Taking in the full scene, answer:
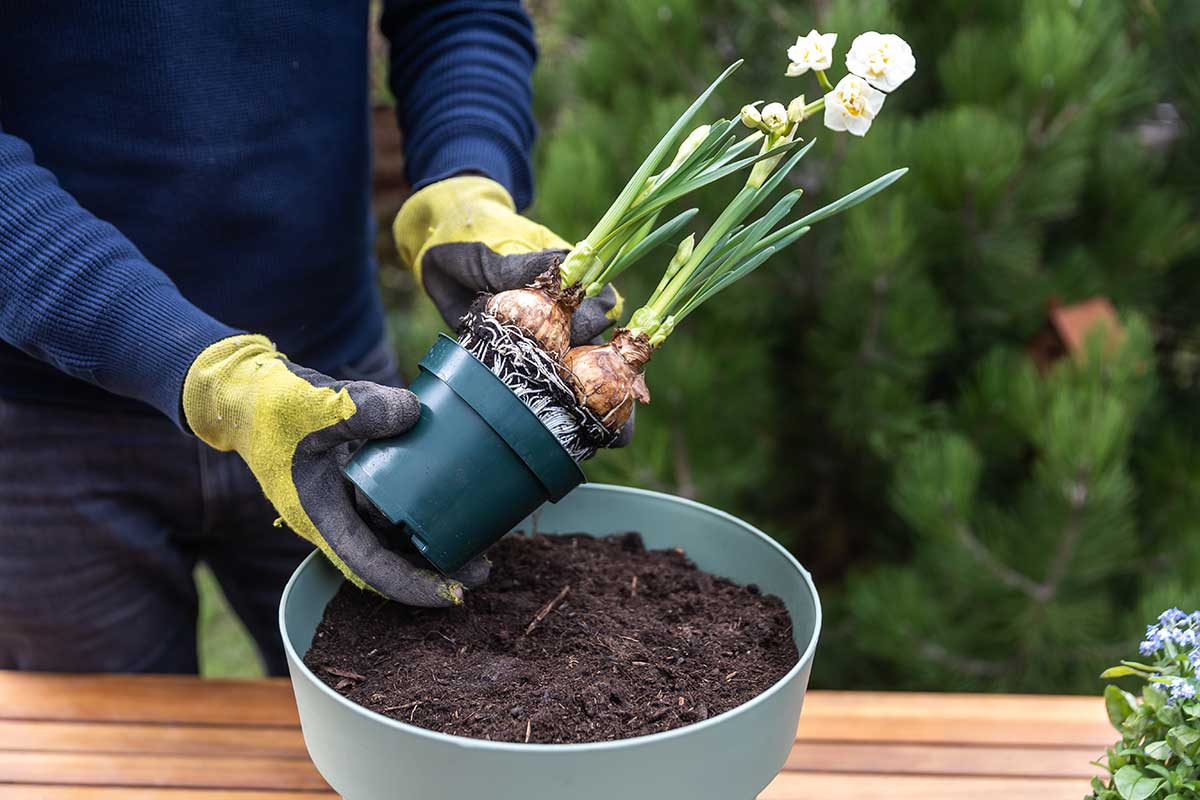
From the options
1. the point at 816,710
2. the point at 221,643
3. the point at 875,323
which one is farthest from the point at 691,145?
the point at 221,643

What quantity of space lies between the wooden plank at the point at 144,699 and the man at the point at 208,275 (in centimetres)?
8

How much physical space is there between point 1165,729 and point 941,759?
307 mm

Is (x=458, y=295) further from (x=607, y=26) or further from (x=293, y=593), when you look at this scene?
(x=607, y=26)

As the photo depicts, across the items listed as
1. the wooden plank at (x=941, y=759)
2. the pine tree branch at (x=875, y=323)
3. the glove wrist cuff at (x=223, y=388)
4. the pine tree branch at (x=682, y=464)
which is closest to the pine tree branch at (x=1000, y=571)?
the pine tree branch at (x=875, y=323)

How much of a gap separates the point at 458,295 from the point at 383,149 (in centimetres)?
106

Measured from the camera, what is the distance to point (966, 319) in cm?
165

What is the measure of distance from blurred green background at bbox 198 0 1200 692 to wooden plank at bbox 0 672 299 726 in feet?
2.32

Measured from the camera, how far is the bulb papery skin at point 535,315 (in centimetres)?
72

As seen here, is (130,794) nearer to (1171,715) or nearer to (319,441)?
(319,441)

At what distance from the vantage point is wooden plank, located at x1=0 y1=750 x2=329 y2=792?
930 millimetres

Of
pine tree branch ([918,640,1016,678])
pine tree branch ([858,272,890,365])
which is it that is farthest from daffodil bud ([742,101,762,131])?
pine tree branch ([918,640,1016,678])

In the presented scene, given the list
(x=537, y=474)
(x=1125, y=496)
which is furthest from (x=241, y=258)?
(x=1125, y=496)

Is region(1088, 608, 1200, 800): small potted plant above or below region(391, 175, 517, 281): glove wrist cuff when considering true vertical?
below

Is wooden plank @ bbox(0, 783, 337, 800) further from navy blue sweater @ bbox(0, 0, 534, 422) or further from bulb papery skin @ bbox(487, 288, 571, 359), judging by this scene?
bulb papery skin @ bbox(487, 288, 571, 359)
